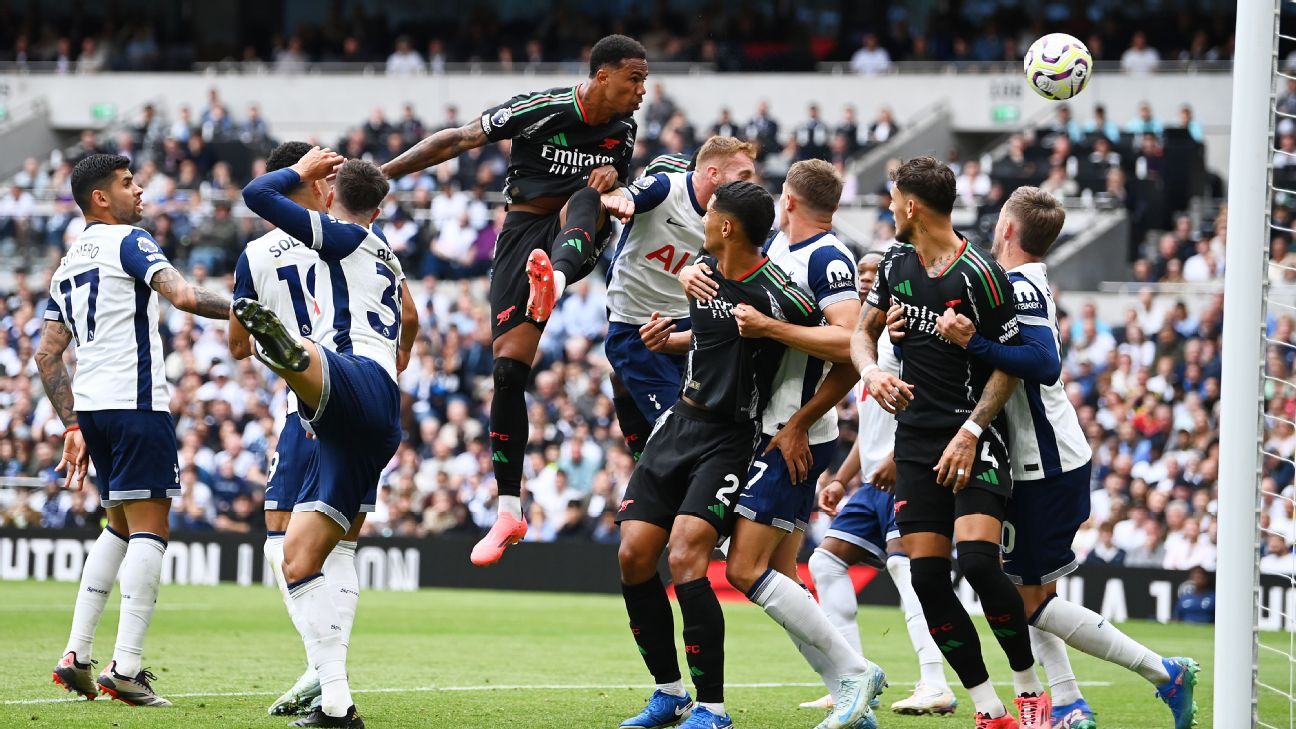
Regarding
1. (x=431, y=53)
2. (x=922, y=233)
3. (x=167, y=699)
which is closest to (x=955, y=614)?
(x=922, y=233)

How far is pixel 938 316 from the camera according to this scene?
7102 mm

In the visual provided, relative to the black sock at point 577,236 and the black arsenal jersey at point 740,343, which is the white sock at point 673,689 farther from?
the black sock at point 577,236

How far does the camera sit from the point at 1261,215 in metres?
6.41

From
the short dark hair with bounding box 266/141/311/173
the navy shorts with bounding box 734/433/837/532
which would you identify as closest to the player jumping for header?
the short dark hair with bounding box 266/141/311/173

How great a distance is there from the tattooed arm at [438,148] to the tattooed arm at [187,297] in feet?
3.58

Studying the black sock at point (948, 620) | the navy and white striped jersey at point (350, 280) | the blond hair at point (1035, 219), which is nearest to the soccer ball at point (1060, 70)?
the blond hair at point (1035, 219)

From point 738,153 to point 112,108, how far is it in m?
25.8

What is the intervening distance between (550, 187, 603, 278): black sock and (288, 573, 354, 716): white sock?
2.02 metres

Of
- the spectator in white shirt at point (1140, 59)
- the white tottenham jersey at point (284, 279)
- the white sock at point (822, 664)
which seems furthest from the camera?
the spectator in white shirt at point (1140, 59)

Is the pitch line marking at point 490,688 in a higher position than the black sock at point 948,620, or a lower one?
lower

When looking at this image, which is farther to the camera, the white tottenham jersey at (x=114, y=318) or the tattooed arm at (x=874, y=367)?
the white tottenham jersey at (x=114, y=318)

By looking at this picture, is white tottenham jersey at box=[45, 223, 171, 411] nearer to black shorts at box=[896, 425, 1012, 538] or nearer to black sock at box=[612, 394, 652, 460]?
black sock at box=[612, 394, 652, 460]

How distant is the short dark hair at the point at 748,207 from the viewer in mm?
7137

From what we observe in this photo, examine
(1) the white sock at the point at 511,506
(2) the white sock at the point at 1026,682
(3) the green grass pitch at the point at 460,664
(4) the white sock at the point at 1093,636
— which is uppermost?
(1) the white sock at the point at 511,506
